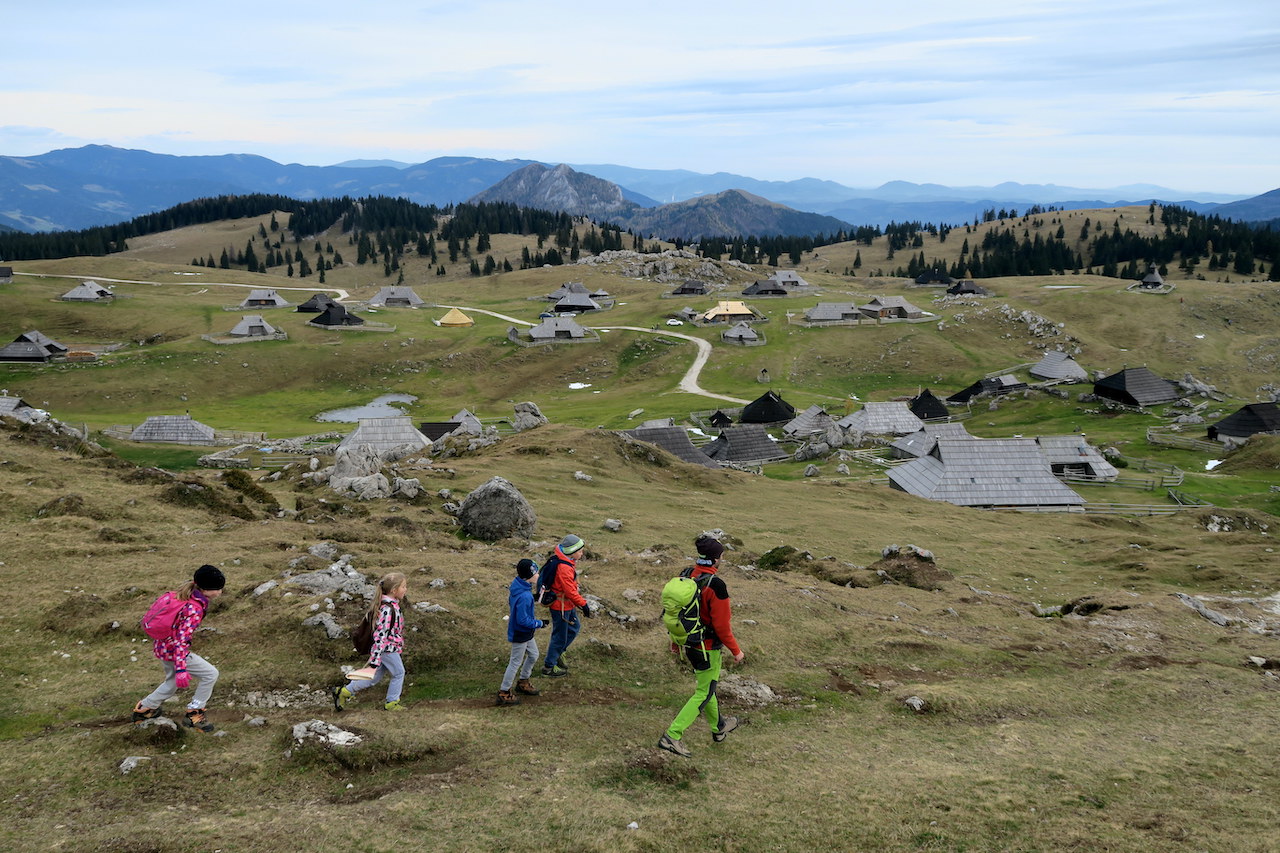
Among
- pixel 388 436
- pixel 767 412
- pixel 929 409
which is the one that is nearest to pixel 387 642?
pixel 388 436

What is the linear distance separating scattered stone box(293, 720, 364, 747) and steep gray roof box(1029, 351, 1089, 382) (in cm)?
9906

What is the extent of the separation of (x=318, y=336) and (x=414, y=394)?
24.7 metres

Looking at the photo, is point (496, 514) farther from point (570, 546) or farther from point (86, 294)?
point (86, 294)

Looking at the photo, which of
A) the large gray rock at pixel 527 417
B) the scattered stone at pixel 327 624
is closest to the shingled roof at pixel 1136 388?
the large gray rock at pixel 527 417

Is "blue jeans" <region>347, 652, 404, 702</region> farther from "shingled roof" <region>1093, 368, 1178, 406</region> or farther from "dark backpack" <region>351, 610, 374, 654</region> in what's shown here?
"shingled roof" <region>1093, 368, 1178, 406</region>

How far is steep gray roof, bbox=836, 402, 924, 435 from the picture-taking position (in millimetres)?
Result: 71906

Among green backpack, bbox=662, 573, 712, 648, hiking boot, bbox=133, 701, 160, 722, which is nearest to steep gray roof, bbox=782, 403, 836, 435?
green backpack, bbox=662, 573, 712, 648

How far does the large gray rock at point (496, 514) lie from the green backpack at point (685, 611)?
578 inches

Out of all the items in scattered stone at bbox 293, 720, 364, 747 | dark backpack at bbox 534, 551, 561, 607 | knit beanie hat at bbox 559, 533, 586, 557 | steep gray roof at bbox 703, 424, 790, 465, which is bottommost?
steep gray roof at bbox 703, 424, 790, 465

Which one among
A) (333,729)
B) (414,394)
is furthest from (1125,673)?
(414,394)

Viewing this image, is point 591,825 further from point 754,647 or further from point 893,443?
point 893,443

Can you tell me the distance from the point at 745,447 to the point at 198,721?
186ft

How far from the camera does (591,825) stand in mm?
10680

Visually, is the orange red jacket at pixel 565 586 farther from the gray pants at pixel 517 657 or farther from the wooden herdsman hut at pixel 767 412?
the wooden herdsman hut at pixel 767 412
